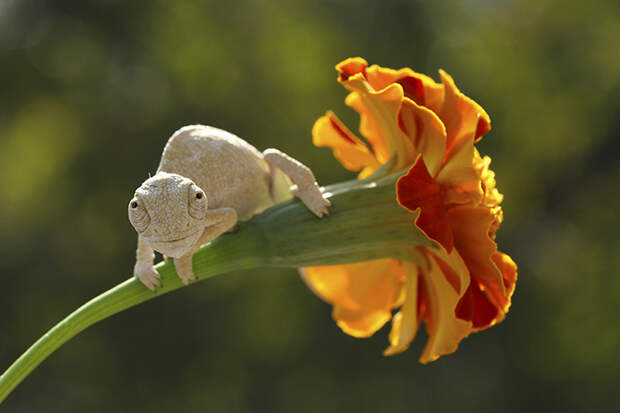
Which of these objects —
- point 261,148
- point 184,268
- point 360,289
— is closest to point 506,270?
point 360,289

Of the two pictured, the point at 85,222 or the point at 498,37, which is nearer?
the point at 85,222

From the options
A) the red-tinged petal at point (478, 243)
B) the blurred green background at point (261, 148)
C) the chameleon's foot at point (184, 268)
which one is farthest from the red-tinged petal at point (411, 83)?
the blurred green background at point (261, 148)

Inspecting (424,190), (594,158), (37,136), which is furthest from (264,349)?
(424,190)

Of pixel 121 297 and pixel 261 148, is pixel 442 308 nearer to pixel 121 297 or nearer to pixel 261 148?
pixel 121 297

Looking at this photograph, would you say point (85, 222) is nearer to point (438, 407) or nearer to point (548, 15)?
point (438, 407)

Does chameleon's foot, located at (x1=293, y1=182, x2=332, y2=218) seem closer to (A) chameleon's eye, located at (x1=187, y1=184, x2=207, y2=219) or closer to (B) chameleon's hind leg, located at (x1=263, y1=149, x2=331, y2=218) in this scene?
(B) chameleon's hind leg, located at (x1=263, y1=149, x2=331, y2=218)
